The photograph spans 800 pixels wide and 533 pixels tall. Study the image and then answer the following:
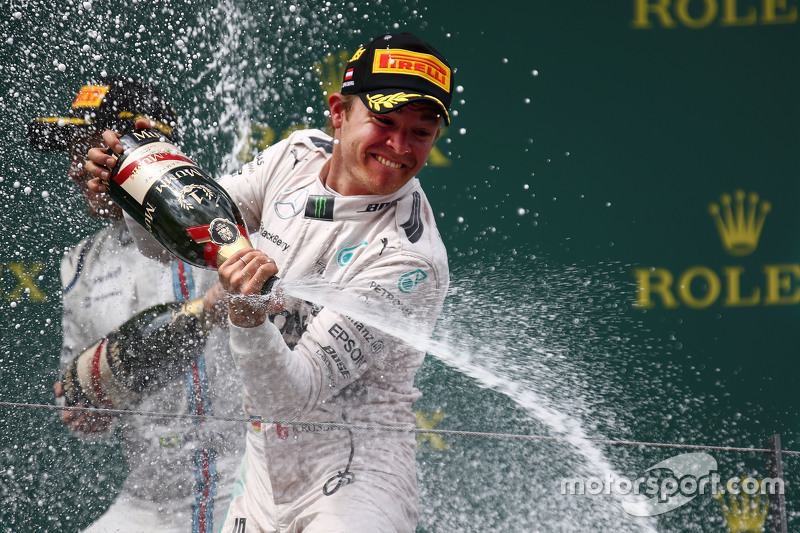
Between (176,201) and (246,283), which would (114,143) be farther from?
(246,283)

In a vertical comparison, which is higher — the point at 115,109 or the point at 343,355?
A: the point at 115,109

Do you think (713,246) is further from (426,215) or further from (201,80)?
(201,80)

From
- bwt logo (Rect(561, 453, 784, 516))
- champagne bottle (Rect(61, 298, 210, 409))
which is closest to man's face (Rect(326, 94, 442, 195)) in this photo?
champagne bottle (Rect(61, 298, 210, 409))

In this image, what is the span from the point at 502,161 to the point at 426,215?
43.8 inches

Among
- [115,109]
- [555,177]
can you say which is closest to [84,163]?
[115,109]

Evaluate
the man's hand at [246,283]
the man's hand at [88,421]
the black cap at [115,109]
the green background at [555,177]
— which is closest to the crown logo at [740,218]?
the green background at [555,177]

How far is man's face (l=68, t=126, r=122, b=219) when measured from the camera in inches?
78.7

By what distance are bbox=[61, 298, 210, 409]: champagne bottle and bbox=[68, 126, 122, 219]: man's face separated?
1.15ft

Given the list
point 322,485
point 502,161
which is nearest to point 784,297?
point 502,161

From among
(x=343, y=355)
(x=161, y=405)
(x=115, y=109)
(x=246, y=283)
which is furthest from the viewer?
(x=161, y=405)

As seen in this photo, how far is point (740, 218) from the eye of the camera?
2639 mm

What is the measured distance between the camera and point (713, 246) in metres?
2.65

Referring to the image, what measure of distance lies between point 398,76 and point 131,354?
3.05 ft

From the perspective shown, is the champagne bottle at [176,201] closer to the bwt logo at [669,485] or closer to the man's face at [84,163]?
the man's face at [84,163]
